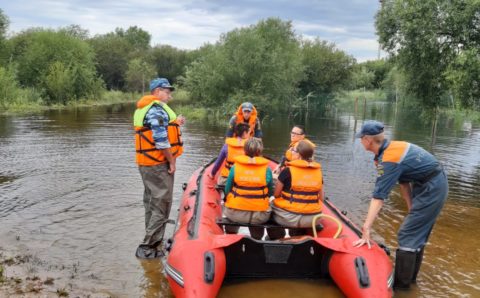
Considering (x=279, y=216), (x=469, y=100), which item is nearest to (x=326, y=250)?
(x=279, y=216)

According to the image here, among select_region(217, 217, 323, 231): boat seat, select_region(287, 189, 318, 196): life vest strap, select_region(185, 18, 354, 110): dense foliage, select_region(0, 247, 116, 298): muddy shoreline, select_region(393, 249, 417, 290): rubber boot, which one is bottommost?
select_region(0, 247, 116, 298): muddy shoreline

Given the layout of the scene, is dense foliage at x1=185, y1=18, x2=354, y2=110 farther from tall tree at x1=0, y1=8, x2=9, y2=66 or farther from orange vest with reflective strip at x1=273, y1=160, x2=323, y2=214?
orange vest with reflective strip at x1=273, y1=160, x2=323, y2=214

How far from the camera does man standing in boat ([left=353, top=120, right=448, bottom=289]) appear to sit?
13.6 feet

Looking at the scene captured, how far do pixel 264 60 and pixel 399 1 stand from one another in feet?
51.2

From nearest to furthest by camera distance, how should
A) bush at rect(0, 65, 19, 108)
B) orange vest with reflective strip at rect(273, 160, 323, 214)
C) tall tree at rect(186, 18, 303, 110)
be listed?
orange vest with reflective strip at rect(273, 160, 323, 214) < tall tree at rect(186, 18, 303, 110) < bush at rect(0, 65, 19, 108)

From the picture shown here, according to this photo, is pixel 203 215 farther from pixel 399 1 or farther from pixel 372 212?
pixel 399 1

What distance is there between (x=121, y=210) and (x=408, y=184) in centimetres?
490

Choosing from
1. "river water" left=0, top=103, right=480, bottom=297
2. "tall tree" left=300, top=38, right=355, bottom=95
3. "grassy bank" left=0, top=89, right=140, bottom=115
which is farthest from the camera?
"tall tree" left=300, top=38, right=355, bottom=95

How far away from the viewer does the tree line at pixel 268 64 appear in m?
10.1

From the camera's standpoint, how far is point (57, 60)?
123ft

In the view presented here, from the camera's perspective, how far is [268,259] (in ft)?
14.7

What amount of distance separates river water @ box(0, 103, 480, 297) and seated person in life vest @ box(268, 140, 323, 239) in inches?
28.0

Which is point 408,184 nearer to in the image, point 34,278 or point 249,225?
point 249,225

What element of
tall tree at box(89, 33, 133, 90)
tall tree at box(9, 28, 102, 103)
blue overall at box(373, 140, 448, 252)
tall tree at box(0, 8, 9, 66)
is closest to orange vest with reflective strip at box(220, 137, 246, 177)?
blue overall at box(373, 140, 448, 252)
